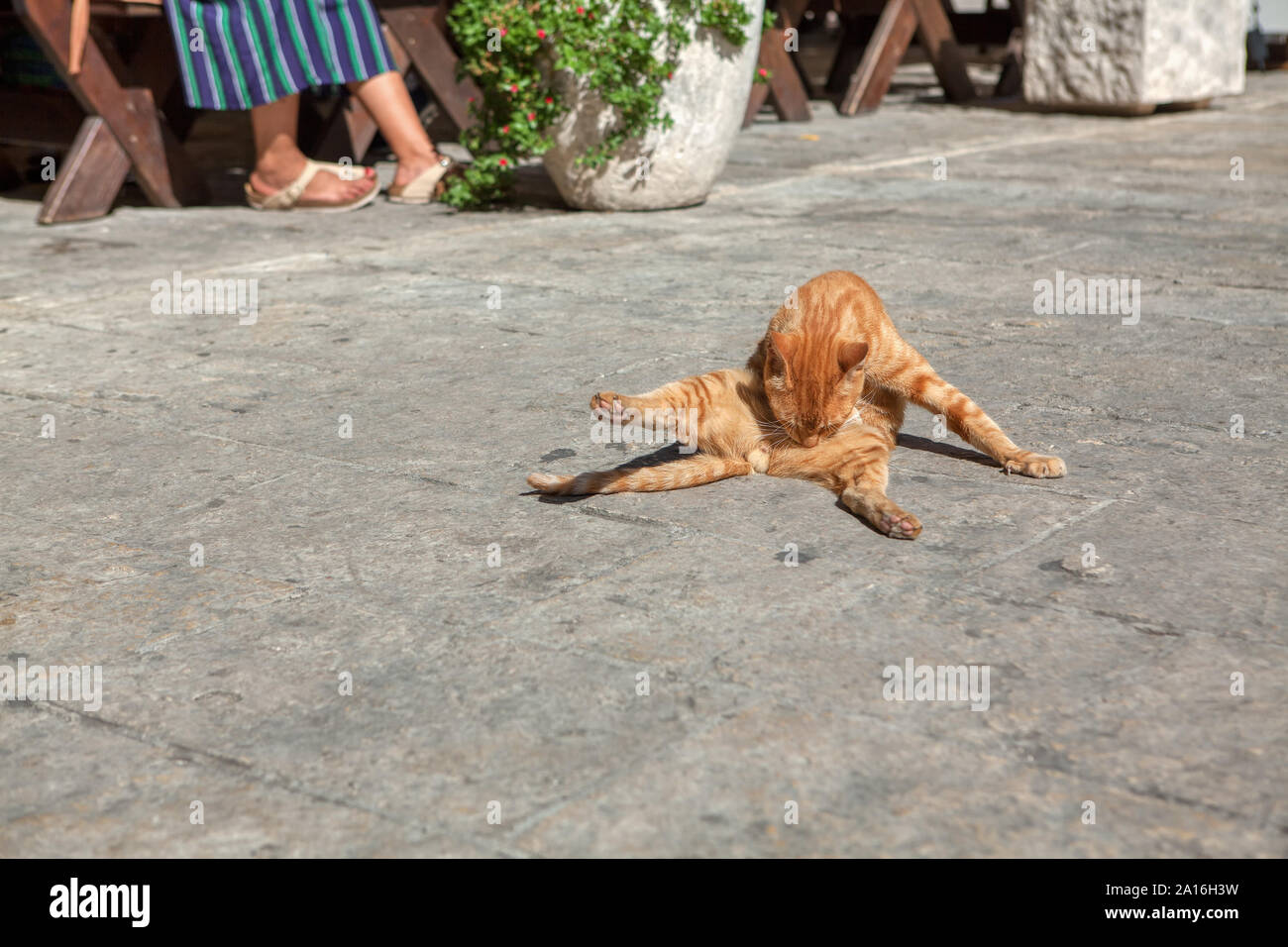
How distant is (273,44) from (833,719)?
5155mm

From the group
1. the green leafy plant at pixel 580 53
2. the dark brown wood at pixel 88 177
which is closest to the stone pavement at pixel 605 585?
the green leafy plant at pixel 580 53

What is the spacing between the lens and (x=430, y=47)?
7590mm

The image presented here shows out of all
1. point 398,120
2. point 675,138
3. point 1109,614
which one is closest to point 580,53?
point 675,138

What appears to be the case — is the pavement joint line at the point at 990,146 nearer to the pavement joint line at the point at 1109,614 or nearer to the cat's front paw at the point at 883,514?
the cat's front paw at the point at 883,514

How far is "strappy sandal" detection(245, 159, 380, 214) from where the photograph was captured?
681 centimetres

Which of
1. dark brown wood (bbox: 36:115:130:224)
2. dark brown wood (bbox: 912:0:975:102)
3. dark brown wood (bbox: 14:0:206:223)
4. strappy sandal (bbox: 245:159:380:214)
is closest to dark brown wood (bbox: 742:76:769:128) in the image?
dark brown wood (bbox: 912:0:975:102)

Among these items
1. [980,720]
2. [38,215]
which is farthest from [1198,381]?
[38,215]

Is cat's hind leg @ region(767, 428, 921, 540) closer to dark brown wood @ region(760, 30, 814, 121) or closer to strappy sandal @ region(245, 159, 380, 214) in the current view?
strappy sandal @ region(245, 159, 380, 214)

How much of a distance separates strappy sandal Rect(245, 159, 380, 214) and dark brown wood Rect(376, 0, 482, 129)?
94 cm

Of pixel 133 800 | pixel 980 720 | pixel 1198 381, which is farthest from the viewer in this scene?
pixel 1198 381

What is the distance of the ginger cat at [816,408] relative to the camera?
123 inches

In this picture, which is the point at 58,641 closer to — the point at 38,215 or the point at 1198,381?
the point at 1198,381

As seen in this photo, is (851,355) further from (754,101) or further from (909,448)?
(754,101)
